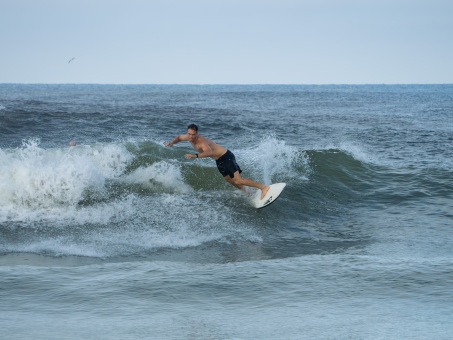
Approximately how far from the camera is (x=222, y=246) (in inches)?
396

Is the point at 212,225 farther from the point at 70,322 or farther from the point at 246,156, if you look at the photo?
the point at 246,156

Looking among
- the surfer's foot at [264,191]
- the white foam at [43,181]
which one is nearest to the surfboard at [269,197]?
the surfer's foot at [264,191]

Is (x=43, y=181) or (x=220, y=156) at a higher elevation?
(x=220, y=156)

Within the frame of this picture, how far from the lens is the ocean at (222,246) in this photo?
6.27 meters

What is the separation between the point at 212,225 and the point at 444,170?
347 inches

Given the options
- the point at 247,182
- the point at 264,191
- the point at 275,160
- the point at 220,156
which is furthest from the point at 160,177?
the point at 275,160

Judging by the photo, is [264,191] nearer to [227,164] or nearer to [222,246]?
[227,164]

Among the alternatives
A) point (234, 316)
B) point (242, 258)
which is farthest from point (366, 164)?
point (234, 316)

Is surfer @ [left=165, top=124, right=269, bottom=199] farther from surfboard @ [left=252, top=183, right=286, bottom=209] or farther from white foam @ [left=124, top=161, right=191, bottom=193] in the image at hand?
white foam @ [left=124, top=161, right=191, bottom=193]

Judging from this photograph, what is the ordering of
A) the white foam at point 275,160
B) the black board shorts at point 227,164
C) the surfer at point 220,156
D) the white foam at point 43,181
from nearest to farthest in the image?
the surfer at point 220,156 → the white foam at point 43,181 → the black board shorts at point 227,164 → the white foam at point 275,160

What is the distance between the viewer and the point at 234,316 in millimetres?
6430

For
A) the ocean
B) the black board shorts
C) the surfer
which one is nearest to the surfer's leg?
the surfer

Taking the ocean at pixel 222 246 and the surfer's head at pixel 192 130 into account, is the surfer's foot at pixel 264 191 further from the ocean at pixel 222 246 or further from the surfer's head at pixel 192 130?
the surfer's head at pixel 192 130

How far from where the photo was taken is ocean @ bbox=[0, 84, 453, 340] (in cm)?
627
